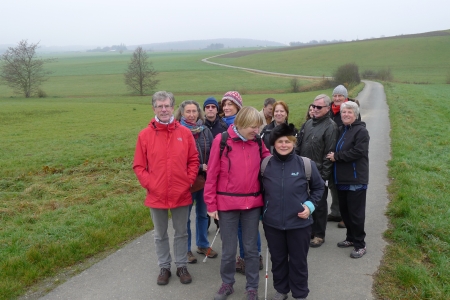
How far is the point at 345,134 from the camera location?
492 centimetres

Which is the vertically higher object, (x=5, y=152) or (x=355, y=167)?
(x=355, y=167)

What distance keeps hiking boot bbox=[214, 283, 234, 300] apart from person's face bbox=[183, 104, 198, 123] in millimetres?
1951

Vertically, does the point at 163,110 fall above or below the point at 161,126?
above

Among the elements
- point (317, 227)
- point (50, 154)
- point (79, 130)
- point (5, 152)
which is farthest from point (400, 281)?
point (79, 130)

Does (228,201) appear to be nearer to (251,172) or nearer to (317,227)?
(251,172)

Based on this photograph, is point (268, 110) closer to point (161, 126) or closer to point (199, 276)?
point (161, 126)

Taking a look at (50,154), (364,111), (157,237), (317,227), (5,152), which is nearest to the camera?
(157,237)

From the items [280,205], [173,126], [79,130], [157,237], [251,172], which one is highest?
[173,126]

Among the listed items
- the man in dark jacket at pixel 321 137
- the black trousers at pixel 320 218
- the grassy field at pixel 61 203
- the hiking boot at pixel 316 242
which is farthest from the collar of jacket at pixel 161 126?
the hiking boot at pixel 316 242

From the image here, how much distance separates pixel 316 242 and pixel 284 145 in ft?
6.90

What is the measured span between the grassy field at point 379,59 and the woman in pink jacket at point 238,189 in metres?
64.8

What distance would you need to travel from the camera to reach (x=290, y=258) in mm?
3838

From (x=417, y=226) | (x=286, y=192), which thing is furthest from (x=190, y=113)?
(x=417, y=226)

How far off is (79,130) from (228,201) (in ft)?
63.4
